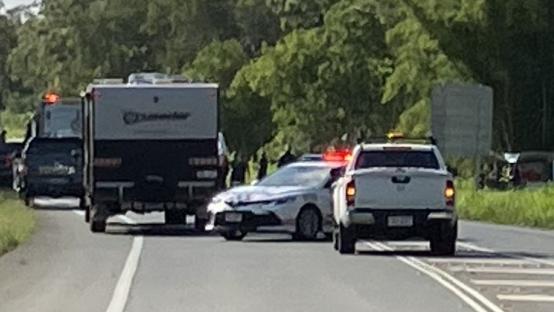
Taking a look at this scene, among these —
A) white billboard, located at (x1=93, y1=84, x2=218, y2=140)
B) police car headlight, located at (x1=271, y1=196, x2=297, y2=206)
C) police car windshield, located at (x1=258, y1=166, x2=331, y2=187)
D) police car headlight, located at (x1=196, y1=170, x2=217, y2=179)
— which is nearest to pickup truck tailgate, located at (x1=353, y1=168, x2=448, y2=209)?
police car headlight, located at (x1=271, y1=196, x2=297, y2=206)

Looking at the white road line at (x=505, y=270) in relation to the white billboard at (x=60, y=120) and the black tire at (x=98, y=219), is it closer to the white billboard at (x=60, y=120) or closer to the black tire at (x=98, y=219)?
the black tire at (x=98, y=219)

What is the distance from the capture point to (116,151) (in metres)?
35.1

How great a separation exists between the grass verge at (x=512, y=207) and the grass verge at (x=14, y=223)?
11031mm

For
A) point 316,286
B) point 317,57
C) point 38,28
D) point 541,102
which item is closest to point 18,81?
point 38,28

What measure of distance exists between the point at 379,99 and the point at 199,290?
176ft

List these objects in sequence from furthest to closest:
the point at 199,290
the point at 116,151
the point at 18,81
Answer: the point at 18,81 < the point at 116,151 < the point at 199,290

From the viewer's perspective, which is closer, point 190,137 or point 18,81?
point 190,137

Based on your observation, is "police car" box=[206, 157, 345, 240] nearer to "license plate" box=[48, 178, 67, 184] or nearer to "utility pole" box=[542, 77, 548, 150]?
"license plate" box=[48, 178, 67, 184]

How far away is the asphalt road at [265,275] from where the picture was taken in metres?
19.3

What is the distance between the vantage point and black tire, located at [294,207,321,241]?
32.0 metres

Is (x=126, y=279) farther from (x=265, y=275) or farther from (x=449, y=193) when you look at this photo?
(x=449, y=193)

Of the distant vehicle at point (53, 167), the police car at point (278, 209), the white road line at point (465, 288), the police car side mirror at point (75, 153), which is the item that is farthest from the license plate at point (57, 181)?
the white road line at point (465, 288)

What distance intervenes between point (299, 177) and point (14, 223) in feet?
22.5

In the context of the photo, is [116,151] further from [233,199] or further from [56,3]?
[56,3]
